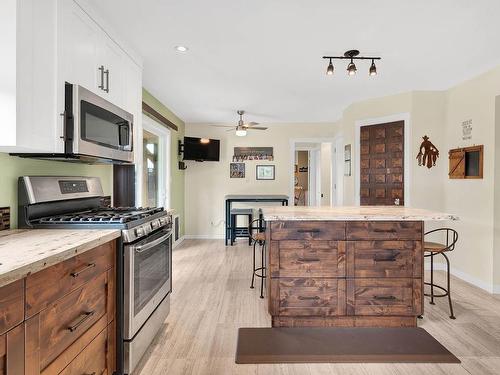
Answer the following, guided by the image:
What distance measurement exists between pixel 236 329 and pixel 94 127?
185 centimetres

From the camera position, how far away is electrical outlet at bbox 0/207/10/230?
1728 millimetres

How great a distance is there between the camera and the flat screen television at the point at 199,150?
20.4 feet

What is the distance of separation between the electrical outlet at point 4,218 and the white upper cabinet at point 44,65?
0.34 m

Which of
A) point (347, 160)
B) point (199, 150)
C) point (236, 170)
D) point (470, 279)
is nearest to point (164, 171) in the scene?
point (199, 150)

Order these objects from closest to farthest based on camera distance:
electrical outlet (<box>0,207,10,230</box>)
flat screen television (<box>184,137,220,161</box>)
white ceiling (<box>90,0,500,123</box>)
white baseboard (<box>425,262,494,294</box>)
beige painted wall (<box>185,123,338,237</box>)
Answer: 1. electrical outlet (<box>0,207,10,230</box>)
2. white ceiling (<box>90,0,500,123</box>)
3. white baseboard (<box>425,262,494,294</box>)
4. flat screen television (<box>184,137,220,161</box>)
5. beige painted wall (<box>185,123,338,237</box>)

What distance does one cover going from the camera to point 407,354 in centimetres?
214

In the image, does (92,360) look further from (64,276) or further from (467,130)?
(467,130)

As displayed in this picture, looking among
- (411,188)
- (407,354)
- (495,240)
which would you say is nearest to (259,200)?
(411,188)

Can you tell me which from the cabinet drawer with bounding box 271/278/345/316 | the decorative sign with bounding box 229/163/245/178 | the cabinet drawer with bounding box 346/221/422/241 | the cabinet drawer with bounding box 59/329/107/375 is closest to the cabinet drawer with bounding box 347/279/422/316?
the cabinet drawer with bounding box 271/278/345/316

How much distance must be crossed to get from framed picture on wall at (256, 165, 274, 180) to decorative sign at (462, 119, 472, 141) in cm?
347

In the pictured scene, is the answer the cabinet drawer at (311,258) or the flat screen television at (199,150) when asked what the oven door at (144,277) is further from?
the flat screen television at (199,150)

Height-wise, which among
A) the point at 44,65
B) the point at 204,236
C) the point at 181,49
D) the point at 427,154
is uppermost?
the point at 181,49

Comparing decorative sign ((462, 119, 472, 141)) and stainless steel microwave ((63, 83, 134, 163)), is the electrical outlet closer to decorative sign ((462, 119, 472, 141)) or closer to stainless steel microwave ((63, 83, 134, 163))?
stainless steel microwave ((63, 83, 134, 163))

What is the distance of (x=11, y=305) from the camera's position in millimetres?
1038
